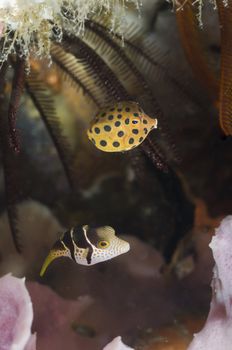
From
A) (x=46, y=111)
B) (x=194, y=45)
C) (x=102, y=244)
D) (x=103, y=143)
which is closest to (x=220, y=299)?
(x=102, y=244)

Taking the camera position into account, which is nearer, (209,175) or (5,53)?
(5,53)

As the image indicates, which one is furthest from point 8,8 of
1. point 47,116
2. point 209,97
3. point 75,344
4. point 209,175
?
point 209,175

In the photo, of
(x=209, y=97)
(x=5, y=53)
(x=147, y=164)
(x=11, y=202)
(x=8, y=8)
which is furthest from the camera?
(x=147, y=164)

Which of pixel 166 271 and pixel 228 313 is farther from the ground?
pixel 228 313

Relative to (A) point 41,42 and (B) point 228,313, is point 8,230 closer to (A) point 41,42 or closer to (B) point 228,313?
(A) point 41,42

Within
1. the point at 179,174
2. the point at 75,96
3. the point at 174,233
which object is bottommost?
the point at 174,233

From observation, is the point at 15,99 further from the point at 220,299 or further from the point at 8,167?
the point at 220,299
